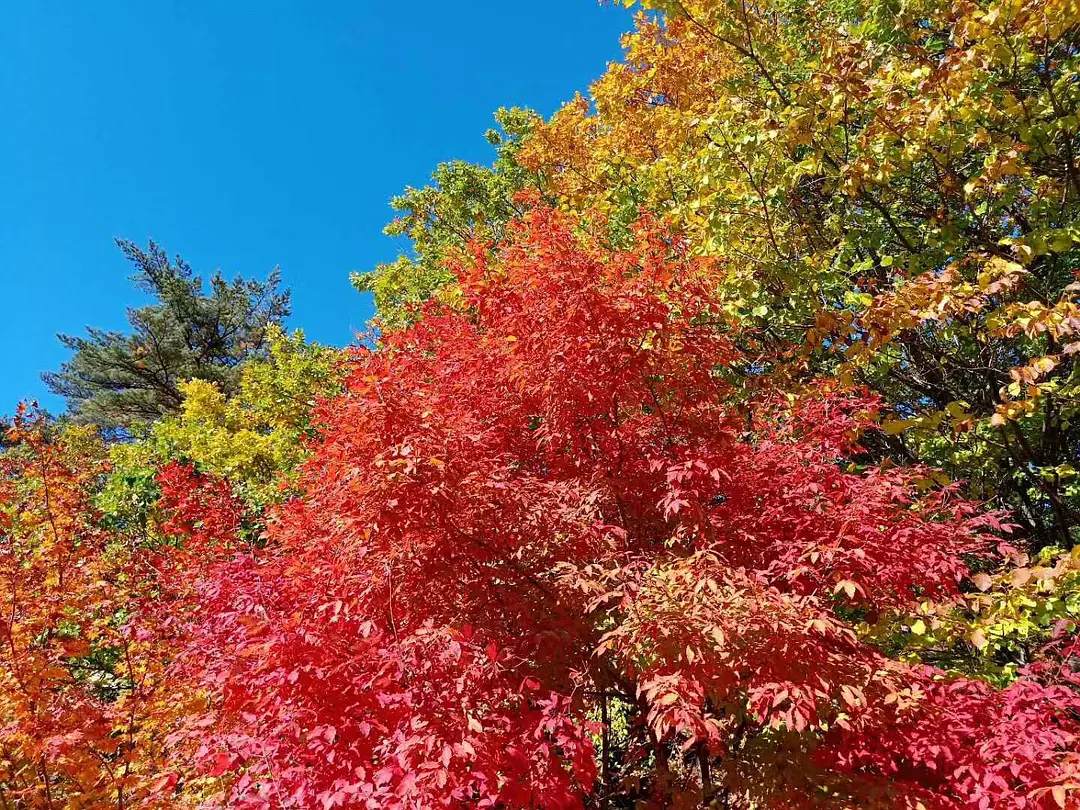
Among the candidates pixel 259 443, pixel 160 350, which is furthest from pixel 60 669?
pixel 160 350

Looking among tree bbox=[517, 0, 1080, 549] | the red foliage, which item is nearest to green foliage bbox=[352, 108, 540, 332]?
tree bbox=[517, 0, 1080, 549]

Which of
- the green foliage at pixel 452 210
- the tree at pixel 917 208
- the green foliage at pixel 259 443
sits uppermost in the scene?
the green foliage at pixel 452 210

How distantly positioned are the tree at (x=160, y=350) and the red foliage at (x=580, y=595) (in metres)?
21.7

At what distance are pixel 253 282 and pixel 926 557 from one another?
27.4 metres

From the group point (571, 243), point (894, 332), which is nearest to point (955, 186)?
point (894, 332)

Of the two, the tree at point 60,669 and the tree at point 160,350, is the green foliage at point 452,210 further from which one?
the tree at point 160,350

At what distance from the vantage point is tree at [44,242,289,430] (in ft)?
76.8

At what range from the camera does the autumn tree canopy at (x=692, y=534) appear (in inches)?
116

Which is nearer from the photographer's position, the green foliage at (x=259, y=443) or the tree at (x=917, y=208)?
the tree at (x=917, y=208)

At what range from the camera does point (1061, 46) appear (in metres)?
5.10

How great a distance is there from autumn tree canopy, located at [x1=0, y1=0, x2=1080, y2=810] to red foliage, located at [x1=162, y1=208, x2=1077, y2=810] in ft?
0.08

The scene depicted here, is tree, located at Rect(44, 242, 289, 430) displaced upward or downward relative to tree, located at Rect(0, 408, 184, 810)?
upward

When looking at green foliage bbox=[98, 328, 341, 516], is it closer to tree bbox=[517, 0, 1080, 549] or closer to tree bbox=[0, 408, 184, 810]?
tree bbox=[0, 408, 184, 810]

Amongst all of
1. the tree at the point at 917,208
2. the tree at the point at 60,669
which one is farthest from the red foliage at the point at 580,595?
the tree at the point at 917,208
